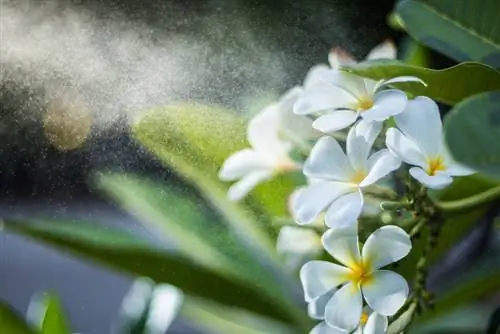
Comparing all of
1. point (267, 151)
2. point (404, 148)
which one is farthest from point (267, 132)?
point (404, 148)

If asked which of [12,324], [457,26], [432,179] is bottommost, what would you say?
[12,324]

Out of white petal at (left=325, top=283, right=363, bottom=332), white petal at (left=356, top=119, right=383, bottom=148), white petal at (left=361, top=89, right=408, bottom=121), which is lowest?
white petal at (left=325, top=283, right=363, bottom=332)

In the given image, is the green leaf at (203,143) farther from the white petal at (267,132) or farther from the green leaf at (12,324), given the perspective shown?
the green leaf at (12,324)

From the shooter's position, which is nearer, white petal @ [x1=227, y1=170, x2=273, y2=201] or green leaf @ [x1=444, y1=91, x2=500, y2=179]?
green leaf @ [x1=444, y1=91, x2=500, y2=179]

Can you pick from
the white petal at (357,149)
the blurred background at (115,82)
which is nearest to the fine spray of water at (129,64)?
the blurred background at (115,82)

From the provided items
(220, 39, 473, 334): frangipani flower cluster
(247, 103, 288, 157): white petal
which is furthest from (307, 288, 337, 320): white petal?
(247, 103, 288, 157): white petal

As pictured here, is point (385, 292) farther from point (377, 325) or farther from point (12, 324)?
point (12, 324)

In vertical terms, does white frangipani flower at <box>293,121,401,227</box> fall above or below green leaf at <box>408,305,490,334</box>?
above

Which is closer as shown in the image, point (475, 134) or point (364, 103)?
point (475, 134)

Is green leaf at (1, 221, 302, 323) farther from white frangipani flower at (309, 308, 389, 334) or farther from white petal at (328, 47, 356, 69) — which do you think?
white petal at (328, 47, 356, 69)
